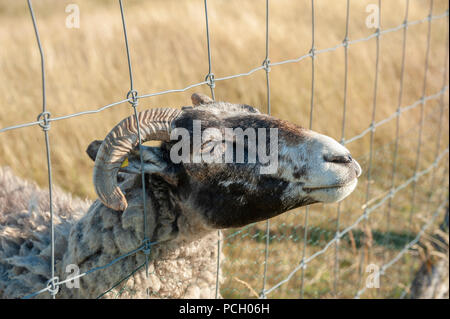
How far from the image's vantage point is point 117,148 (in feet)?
6.49

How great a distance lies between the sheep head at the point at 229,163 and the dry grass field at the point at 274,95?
1691 mm

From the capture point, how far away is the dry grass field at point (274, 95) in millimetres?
4434

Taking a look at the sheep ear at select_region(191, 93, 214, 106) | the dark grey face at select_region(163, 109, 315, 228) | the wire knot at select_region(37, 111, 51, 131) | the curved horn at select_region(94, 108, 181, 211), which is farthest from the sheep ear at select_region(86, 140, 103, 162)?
the sheep ear at select_region(191, 93, 214, 106)

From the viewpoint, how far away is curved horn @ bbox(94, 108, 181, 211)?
196cm

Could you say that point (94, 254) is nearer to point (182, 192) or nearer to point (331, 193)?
point (182, 192)

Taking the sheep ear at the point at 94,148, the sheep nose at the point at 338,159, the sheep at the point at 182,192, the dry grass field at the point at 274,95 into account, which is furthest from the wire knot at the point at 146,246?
the dry grass field at the point at 274,95

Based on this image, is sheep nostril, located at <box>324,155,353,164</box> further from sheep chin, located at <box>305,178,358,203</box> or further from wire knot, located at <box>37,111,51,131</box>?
wire knot, located at <box>37,111,51,131</box>

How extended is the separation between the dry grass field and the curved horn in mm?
1935

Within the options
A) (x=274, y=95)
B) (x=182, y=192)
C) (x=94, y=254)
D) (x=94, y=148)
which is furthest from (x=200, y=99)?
(x=274, y=95)

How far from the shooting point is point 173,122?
2.23 meters

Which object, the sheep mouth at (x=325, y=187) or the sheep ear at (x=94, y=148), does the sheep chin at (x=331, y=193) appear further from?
the sheep ear at (x=94, y=148)

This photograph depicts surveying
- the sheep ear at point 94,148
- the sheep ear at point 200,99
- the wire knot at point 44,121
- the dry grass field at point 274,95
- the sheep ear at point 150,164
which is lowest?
the dry grass field at point 274,95
